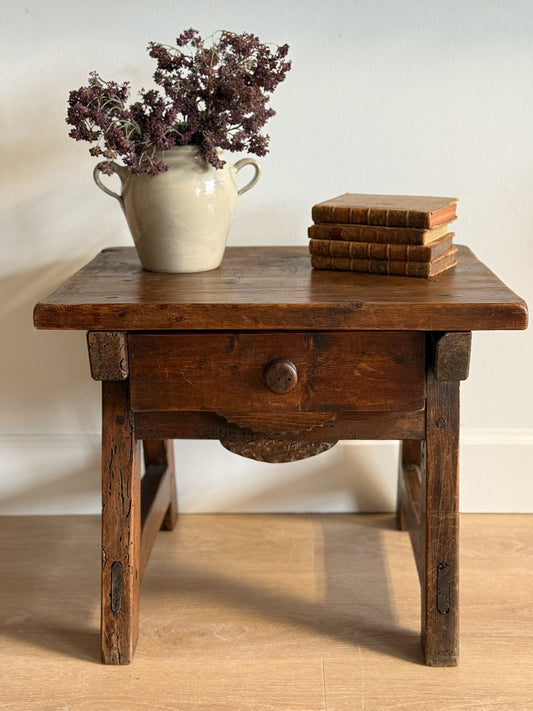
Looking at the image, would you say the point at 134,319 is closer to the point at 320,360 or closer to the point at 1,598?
the point at 320,360

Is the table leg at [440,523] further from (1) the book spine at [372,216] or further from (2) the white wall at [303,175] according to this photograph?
(2) the white wall at [303,175]

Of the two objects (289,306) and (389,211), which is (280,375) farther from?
(389,211)

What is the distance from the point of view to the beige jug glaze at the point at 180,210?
4.63ft

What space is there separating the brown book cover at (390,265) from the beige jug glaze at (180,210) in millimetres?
195

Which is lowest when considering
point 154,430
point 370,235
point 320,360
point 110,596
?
point 110,596

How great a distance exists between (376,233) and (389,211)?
43 mm

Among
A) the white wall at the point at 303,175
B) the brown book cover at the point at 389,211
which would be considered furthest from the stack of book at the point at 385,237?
the white wall at the point at 303,175

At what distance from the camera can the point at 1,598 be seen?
1.63 metres

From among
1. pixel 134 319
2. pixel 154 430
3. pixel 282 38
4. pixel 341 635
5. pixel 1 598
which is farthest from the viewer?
pixel 282 38

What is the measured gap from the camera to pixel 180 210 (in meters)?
1.42

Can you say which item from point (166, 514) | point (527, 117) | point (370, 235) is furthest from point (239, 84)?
point (166, 514)

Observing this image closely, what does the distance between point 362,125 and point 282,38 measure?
9.7 inches

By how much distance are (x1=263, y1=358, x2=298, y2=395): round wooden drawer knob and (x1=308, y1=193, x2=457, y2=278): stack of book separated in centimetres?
27

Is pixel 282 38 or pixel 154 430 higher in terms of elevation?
pixel 282 38
